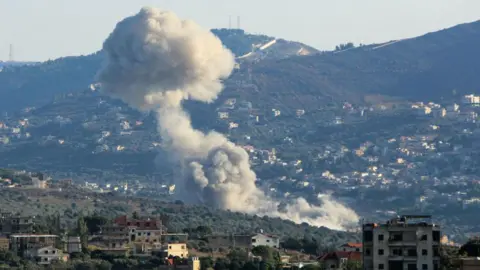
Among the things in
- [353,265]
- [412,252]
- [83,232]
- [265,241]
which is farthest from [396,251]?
[265,241]

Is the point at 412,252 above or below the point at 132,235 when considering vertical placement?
below

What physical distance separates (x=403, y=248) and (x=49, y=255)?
37.7 metres

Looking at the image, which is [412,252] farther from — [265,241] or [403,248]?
[265,241]

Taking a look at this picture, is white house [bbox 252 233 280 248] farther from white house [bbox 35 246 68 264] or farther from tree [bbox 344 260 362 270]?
tree [bbox 344 260 362 270]

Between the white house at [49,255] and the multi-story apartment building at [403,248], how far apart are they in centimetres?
3499

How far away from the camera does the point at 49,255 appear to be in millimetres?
100125

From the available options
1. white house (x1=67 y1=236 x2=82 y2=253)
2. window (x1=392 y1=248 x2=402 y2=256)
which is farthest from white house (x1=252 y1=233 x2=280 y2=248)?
window (x1=392 y1=248 x2=402 y2=256)

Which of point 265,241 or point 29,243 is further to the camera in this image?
point 265,241

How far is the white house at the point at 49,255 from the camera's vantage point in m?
99.1

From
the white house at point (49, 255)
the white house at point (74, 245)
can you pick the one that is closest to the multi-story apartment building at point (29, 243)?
the white house at point (74, 245)

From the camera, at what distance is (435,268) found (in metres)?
65.2

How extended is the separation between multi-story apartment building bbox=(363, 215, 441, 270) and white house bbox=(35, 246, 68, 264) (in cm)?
3499

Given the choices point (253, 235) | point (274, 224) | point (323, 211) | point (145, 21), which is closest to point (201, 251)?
point (253, 235)

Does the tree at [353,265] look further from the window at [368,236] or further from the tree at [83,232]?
the tree at [83,232]
